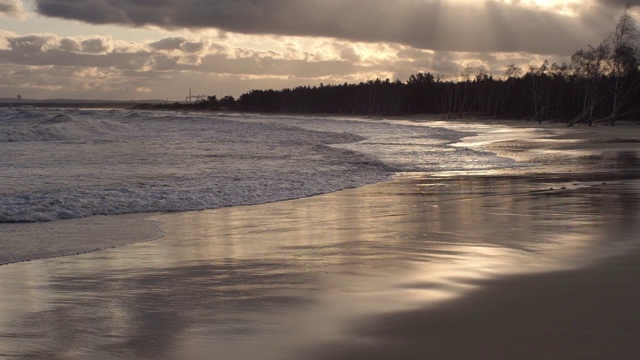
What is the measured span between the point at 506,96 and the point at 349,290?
96874 millimetres

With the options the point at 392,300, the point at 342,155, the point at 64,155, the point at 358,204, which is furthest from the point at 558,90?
the point at 392,300

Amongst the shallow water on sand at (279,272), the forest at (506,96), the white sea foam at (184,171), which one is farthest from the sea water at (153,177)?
the forest at (506,96)

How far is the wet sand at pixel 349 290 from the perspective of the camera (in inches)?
195

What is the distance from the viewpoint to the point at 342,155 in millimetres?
27109

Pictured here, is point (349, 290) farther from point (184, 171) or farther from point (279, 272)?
point (184, 171)

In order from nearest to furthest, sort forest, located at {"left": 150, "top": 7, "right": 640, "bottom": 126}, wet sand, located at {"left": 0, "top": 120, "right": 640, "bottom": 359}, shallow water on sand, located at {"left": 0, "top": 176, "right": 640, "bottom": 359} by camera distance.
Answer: wet sand, located at {"left": 0, "top": 120, "right": 640, "bottom": 359} < shallow water on sand, located at {"left": 0, "top": 176, "right": 640, "bottom": 359} < forest, located at {"left": 150, "top": 7, "right": 640, "bottom": 126}

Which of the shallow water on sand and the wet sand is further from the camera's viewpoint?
the shallow water on sand

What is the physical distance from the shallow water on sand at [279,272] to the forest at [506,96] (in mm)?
52863

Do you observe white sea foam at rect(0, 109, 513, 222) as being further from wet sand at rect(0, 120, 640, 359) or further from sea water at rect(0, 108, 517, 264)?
wet sand at rect(0, 120, 640, 359)

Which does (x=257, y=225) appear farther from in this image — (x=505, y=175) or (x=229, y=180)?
(x=505, y=175)

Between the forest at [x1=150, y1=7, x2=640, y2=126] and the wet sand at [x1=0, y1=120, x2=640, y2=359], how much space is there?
53873 mm

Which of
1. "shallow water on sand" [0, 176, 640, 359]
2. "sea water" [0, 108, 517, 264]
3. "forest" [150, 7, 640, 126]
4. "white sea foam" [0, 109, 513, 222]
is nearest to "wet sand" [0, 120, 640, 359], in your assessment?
"shallow water on sand" [0, 176, 640, 359]

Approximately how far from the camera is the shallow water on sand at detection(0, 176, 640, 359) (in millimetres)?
5203

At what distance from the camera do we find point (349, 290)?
6551mm
